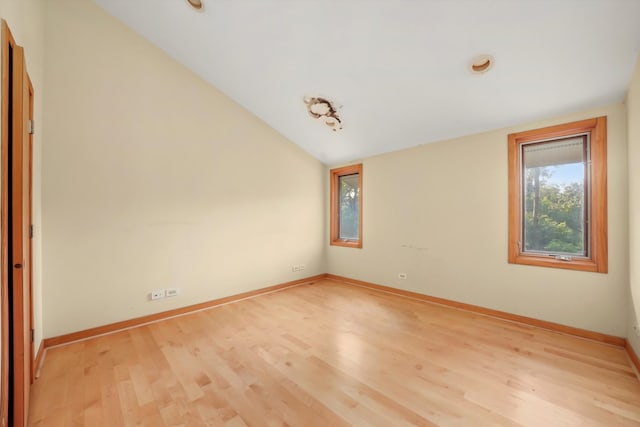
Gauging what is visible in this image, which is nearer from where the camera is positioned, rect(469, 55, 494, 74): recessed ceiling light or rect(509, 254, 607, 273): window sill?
rect(469, 55, 494, 74): recessed ceiling light

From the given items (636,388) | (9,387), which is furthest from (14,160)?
(636,388)

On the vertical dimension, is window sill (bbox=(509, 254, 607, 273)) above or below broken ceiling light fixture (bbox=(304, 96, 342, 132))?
below

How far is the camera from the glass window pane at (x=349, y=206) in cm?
468

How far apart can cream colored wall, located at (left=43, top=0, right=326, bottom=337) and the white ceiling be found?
1.36 ft

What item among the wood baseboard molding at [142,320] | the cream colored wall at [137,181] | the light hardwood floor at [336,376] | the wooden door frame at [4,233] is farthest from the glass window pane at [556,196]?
the wooden door frame at [4,233]

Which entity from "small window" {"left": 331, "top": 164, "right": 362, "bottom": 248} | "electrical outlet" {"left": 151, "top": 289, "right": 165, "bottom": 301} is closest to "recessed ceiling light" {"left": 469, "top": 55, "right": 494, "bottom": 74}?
"small window" {"left": 331, "top": 164, "right": 362, "bottom": 248}

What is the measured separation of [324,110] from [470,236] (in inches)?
98.0

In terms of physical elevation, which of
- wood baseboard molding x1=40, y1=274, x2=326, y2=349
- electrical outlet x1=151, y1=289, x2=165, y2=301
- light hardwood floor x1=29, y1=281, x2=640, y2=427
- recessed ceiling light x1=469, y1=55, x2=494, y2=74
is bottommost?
light hardwood floor x1=29, y1=281, x2=640, y2=427

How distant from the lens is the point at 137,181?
285 cm

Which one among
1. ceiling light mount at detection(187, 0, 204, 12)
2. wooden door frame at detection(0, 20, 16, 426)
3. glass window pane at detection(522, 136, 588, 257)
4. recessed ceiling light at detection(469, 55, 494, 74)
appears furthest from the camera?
glass window pane at detection(522, 136, 588, 257)

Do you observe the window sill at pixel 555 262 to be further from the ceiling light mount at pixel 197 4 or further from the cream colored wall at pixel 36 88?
the cream colored wall at pixel 36 88

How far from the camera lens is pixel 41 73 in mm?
2268

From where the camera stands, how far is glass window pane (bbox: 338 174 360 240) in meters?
4.68

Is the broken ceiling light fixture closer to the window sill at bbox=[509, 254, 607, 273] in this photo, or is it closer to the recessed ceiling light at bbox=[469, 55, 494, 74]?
the recessed ceiling light at bbox=[469, 55, 494, 74]
